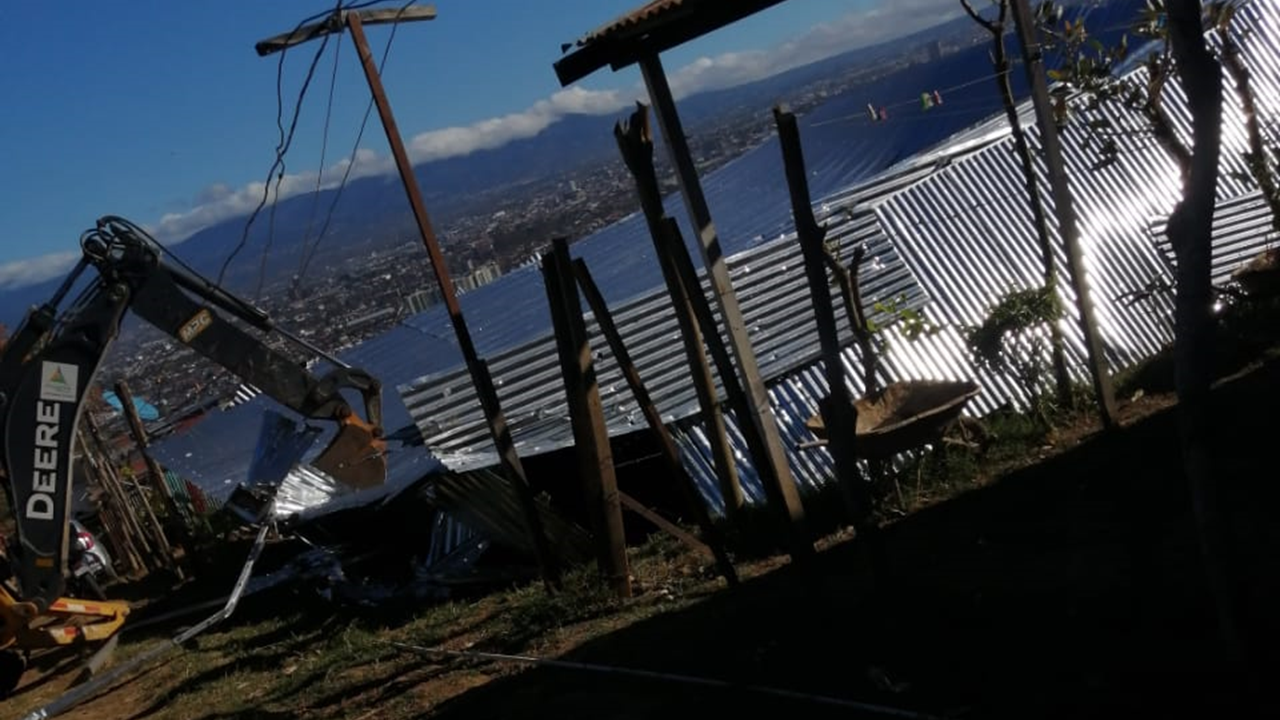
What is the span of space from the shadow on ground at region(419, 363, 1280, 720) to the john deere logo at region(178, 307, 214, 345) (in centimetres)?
514

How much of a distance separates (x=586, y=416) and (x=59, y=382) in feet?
17.3

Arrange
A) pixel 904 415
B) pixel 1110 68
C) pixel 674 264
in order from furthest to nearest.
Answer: pixel 1110 68 < pixel 904 415 < pixel 674 264

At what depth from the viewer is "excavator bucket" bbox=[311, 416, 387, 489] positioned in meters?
11.6

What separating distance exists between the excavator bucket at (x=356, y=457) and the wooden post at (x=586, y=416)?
3794mm

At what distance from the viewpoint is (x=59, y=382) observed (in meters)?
10.7

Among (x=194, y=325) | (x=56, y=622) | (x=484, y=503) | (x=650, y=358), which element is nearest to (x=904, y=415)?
(x=650, y=358)

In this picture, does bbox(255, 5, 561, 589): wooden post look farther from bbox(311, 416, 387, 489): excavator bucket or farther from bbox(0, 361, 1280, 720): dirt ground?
bbox(311, 416, 387, 489): excavator bucket

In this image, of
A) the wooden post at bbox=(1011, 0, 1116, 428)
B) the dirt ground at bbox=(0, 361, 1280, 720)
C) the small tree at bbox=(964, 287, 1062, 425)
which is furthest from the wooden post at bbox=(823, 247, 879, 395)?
the dirt ground at bbox=(0, 361, 1280, 720)

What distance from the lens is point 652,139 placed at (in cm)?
727

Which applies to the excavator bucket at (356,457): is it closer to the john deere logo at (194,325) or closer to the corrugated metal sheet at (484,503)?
the corrugated metal sheet at (484,503)

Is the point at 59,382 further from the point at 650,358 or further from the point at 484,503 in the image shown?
the point at 650,358

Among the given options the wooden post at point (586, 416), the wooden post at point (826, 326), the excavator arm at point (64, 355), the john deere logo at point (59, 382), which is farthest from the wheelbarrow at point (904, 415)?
the john deere logo at point (59, 382)

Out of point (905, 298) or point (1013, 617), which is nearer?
point (1013, 617)

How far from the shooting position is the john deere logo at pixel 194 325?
1108 cm
